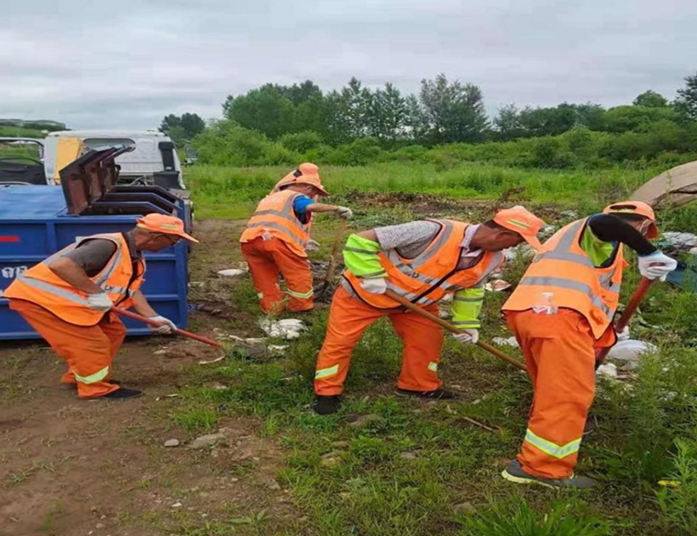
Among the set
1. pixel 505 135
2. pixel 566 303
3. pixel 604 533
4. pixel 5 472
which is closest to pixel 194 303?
pixel 5 472

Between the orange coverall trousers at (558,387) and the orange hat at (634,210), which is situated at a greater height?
the orange hat at (634,210)

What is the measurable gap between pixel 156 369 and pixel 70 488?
1565 mm

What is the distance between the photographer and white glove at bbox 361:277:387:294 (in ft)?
11.6

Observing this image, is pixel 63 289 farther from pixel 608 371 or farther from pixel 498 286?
pixel 498 286

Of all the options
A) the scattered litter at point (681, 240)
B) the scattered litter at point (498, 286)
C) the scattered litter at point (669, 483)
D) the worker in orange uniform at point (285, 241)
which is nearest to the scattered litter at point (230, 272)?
the worker in orange uniform at point (285, 241)

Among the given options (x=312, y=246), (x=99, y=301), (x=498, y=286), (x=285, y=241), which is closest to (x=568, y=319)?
(x=99, y=301)

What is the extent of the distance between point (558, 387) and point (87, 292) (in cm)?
265

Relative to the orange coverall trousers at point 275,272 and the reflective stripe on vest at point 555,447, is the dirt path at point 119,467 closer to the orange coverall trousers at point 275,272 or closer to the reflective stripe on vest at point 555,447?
the reflective stripe on vest at point 555,447

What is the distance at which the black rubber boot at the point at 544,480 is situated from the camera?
117 inches

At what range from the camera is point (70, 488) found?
3055 mm

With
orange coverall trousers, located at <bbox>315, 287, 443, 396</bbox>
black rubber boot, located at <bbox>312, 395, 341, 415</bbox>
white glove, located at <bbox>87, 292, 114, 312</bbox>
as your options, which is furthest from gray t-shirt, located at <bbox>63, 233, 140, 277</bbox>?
black rubber boot, located at <bbox>312, 395, 341, 415</bbox>

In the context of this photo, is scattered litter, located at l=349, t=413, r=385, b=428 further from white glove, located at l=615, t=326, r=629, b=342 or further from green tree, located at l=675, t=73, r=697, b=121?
green tree, located at l=675, t=73, r=697, b=121

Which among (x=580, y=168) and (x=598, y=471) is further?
(x=580, y=168)

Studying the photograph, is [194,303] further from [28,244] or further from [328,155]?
[328,155]
